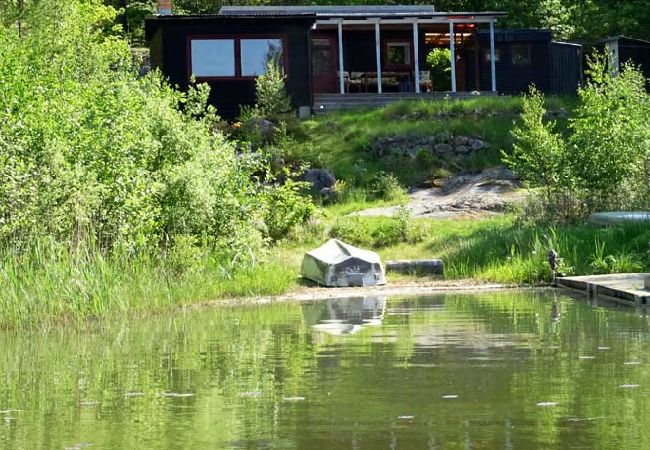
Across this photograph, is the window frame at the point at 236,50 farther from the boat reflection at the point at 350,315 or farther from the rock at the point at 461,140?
the boat reflection at the point at 350,315

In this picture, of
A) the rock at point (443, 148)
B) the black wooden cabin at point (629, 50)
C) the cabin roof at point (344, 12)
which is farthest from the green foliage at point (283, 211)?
the black wooden cabin at point (629, 50)

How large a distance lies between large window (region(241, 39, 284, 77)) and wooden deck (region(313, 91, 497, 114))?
1.89 m

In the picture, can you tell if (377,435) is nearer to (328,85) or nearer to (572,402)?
(572,402)

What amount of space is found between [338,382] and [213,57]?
32.4 metres

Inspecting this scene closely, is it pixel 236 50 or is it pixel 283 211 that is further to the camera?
pixel 236 50

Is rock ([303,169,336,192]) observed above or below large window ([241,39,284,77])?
below

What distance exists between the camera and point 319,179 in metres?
36.2

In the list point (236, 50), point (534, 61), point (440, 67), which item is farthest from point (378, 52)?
point (534, 61)

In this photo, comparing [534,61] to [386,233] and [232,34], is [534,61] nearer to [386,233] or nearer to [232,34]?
[232,34]

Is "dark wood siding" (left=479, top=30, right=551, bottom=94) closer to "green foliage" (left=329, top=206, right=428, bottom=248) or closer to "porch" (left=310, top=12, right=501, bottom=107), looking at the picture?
"porch" (left=310, top=12, right=501, bottom=107)

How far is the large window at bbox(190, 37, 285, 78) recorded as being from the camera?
4403cm

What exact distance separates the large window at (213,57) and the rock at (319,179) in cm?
867

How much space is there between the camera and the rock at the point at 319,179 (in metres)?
36.0

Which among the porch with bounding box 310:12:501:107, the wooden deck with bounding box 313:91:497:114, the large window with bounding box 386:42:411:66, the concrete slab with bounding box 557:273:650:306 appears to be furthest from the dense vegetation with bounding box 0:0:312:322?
the large window with bounding box 386:42:411:66
